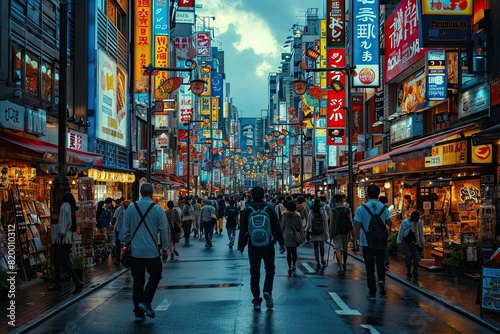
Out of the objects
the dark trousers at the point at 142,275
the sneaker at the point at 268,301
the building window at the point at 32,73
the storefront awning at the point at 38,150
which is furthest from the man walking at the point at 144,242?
the building window at the point at 32,73

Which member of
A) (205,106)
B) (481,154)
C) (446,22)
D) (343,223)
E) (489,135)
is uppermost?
(205,106)

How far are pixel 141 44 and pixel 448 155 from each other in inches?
903

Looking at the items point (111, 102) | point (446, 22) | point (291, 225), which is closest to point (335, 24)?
point (111, 102)

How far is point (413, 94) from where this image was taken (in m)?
26.0

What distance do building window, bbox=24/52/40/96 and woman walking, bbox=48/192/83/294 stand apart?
29.7ft

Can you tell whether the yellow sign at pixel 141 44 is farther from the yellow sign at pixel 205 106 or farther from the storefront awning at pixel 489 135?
the yellow sign at pixel 205 106

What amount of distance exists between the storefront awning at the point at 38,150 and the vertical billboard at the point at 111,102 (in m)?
10.4

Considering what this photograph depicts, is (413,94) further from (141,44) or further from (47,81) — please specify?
(141,44)

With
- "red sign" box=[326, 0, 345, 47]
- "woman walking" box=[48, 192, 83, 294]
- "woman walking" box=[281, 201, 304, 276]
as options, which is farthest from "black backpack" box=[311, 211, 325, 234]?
"red sign" box=[326, 0, 345, 47]

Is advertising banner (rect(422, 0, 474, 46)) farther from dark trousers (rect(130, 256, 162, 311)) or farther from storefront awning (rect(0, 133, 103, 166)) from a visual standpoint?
dark trousers (rect(130, 256, 162, 311))

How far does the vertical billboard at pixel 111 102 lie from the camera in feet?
98.2

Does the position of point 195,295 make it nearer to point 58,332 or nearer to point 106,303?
point 106,303

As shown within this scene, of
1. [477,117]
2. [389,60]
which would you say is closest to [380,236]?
[477,117]

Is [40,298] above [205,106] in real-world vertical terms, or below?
below
